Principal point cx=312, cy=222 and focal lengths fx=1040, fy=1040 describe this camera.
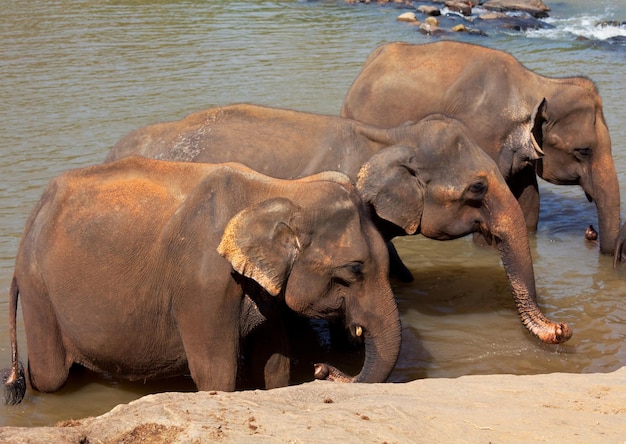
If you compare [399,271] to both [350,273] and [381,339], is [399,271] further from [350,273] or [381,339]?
[350,273]

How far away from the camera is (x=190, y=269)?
4910 millimetres

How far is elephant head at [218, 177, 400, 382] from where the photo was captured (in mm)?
4680

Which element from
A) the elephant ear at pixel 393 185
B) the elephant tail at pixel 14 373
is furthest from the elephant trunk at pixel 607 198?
the elephant tail at pixel 14 373

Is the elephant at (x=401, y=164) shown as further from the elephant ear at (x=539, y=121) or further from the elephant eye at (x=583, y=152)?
the elephant eye at (x=583, y=152)

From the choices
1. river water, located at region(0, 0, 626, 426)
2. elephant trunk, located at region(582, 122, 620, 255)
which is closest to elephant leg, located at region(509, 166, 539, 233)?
river water, located at region(0, 0, 626, 426)

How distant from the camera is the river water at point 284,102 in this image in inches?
256

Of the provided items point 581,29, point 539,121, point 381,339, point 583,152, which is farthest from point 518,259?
point 581,29

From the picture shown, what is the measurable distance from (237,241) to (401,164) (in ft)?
5.50

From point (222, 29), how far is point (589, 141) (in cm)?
1214

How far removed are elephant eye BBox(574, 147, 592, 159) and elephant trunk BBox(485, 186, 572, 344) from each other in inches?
84.3

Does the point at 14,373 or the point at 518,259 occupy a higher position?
the point at 518,259

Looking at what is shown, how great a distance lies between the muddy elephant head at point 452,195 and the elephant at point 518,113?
1824mm

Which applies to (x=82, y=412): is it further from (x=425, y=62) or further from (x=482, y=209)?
(x=425, y=62)

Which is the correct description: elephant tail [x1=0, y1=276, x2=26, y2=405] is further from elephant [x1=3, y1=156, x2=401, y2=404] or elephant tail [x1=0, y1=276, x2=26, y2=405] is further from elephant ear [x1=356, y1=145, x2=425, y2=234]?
elephant ear [x1=356, y1=145, x2=425, y2=234]
